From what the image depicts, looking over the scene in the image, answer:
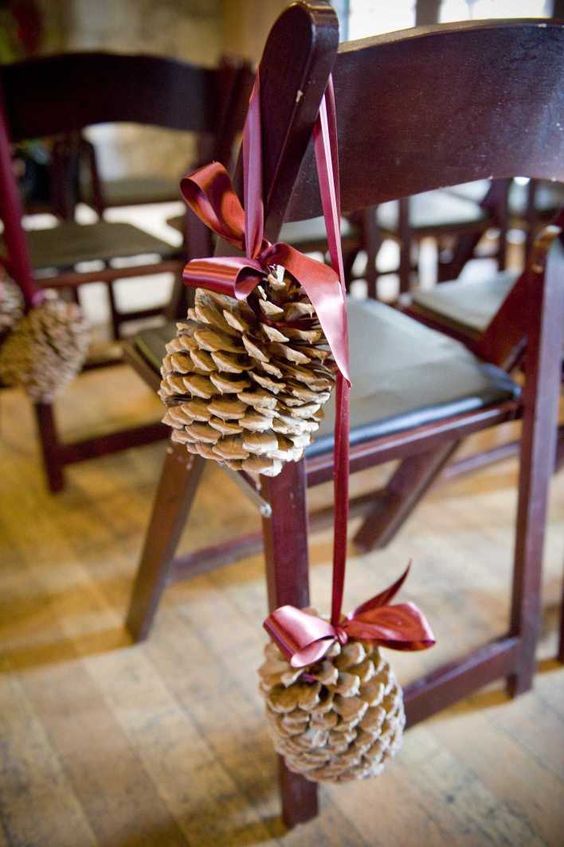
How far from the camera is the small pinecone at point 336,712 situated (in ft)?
2.51

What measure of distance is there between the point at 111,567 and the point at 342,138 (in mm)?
1066

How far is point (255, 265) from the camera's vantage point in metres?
0.63

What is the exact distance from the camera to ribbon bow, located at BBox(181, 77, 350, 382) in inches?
Result: 23.6

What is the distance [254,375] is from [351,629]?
32 centimetres

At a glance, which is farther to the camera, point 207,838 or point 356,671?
point 207,838

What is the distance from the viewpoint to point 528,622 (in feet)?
3.71

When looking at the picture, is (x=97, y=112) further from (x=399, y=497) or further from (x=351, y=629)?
(x=351, y=629)

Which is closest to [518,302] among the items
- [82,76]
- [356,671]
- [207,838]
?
[356,671]

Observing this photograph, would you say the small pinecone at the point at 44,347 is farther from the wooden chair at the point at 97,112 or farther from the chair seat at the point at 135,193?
the chair seat at the point at 135,193

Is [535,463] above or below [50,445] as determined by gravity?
above

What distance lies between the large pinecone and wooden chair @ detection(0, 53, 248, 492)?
79 millimetres

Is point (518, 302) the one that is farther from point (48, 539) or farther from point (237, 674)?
point (48, 539)

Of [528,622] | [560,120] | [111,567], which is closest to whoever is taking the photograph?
[560,120]

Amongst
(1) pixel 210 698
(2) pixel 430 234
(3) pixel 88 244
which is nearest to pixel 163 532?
(1) pixel 210 698
